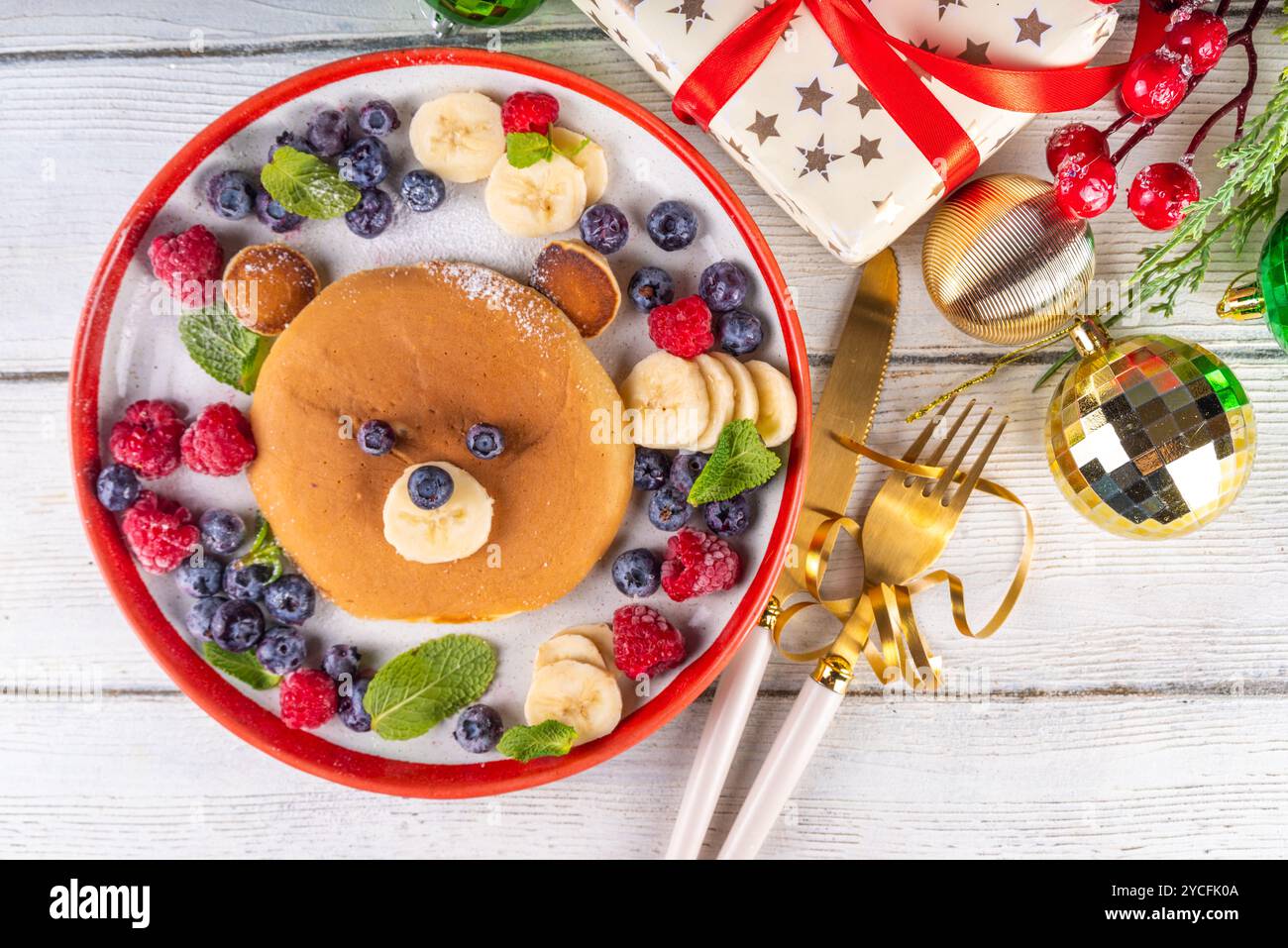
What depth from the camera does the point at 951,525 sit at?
4.54ft

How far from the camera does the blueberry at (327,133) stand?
127 cm

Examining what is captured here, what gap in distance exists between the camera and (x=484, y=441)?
4.08 ft

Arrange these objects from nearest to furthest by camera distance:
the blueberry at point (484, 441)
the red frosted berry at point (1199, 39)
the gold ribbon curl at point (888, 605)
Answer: the red frosted berry at point (1199, 39) < the blueberry at point (484, 441) < the gold ribbon curl at point (888, 605)

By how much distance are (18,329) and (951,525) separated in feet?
4.88

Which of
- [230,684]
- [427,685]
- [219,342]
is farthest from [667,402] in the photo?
[230,684]

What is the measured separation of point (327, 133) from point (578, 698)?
872mm

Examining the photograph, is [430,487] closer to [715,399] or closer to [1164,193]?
[715,399]

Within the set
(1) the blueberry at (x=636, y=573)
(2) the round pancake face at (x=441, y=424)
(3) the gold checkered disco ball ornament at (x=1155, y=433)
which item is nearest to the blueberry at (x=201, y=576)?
(2) the round pancake face at (x=441, y=424)

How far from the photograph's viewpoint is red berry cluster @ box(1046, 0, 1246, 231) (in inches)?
45.6

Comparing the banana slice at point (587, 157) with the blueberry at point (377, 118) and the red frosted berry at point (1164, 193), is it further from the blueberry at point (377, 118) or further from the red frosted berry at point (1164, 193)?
the red frosted berry at point (1164, 193)

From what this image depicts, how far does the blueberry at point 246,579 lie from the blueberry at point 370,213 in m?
0.51

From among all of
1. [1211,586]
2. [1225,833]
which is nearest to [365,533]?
[1211,586]

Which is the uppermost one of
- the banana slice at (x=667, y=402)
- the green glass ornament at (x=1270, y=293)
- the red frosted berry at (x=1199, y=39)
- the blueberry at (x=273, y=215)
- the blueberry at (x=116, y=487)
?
the red frosted berry at (x=1199, y=39)

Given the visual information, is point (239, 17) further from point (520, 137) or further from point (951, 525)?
point (951, 525)
